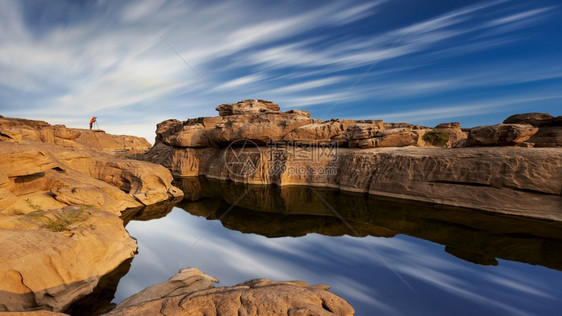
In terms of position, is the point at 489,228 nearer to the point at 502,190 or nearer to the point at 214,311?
the point at 502,190

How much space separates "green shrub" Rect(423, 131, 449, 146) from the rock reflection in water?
41.1 feet

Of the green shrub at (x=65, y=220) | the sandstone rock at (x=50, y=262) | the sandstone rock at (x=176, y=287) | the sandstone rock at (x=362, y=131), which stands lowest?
the sandstone rock at (x=176, y=287)

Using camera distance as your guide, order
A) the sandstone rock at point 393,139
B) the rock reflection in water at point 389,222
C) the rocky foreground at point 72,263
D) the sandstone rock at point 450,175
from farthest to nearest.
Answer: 1. the sandstone rock at point 393,139
2. the sandstone rock at point 450,175
3. the rock reflection in water at point 389,222
4. the rocky foreground at point 72,263

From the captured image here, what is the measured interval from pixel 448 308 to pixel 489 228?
6847mm

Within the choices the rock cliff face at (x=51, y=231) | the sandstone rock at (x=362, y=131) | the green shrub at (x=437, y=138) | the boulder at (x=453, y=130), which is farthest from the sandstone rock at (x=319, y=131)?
the boulder at (x=453, y=130)

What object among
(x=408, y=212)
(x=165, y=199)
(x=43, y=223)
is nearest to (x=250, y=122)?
(x=165, y=199)

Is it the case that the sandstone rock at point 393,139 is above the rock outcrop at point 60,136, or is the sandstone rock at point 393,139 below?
below

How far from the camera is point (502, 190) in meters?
12.1

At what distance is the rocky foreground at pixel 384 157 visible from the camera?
11.8m

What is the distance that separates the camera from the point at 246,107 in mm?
28734

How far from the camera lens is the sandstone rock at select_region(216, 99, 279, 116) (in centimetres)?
2808

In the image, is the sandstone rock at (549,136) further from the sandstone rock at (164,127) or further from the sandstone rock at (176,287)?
the sandstone rock at (164,127)

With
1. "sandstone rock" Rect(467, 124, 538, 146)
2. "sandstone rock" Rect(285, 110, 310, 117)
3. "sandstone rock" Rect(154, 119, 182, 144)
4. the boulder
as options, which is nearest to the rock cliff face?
"sandstone rock" Rect(285, 110, 310, 117)

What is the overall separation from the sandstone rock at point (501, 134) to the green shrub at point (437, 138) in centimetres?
995
